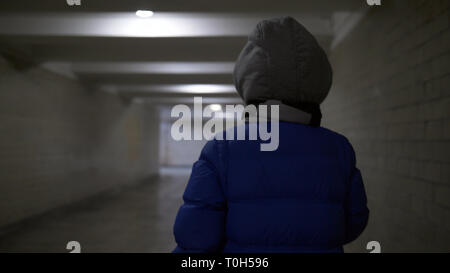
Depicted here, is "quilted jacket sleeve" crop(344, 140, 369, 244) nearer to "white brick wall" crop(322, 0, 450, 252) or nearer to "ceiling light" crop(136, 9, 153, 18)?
"white brick wall" crop(322, 0, 450, 252)

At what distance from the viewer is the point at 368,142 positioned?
334cm

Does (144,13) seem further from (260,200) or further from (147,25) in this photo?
(260,200)

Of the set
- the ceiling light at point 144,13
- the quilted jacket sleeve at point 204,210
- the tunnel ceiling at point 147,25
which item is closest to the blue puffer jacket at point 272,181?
the quilted jacket sleeve at point 204,210

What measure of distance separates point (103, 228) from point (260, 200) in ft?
15.7

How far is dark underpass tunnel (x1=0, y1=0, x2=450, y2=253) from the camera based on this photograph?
1083mm

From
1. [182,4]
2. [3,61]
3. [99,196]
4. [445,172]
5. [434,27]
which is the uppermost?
[182,4]

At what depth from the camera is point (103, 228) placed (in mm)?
5328

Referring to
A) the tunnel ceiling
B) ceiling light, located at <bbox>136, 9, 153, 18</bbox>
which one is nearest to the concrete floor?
the tunnel ceiling

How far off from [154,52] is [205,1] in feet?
6.43

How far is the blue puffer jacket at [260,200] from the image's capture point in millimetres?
1061

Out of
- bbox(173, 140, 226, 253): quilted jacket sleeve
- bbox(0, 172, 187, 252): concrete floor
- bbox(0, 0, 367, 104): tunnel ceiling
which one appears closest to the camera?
bbox(173, 140, 226, 253): quilted jacket sleeve

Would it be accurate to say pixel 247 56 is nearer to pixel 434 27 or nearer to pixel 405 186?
pixel 434 27

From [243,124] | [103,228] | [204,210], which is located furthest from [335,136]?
[103,228]
